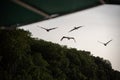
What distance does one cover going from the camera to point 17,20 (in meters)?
2.72

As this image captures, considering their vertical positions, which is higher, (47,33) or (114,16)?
(114,16)

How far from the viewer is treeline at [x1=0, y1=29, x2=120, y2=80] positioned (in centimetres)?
179

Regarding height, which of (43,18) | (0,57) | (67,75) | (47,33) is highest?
(43,18)

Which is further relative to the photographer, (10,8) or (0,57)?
(10,8)

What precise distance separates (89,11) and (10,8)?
2.96ft

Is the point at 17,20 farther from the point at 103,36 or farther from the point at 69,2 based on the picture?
the point at 103,36

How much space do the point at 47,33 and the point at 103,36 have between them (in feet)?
2.06

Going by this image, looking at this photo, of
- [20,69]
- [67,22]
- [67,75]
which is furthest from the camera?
[67,22]

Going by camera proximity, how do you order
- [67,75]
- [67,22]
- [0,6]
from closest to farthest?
1. [67,75]
2. [0,6]
3. [67,22]

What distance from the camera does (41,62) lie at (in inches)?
76.6

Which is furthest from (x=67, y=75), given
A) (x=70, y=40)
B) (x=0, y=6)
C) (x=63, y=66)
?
(x=0, y=6)

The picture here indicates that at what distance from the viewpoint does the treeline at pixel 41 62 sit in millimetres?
1792

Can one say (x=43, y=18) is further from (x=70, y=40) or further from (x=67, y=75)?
(x=67, y=75)

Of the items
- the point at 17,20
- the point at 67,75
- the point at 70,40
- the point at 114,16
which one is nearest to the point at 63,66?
the point at 67,75
